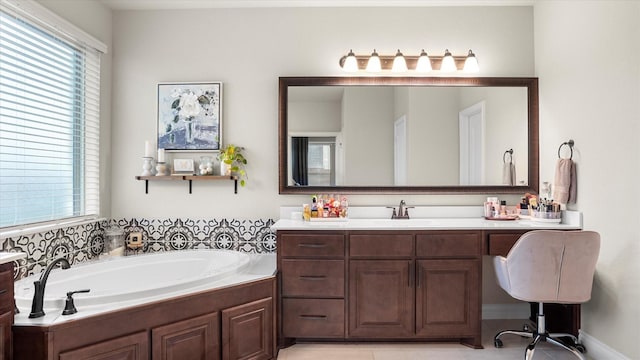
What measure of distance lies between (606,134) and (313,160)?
1994 millimetres

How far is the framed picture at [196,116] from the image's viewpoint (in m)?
3.06

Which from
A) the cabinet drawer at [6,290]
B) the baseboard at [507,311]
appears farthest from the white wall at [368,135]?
the cabinet drawer at [6,290]

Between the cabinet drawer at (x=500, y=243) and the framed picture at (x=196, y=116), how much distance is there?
2.22 meters

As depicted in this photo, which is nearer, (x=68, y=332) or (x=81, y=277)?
(x=68, y=332)

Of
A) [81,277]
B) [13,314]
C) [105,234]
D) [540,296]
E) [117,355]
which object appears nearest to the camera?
[13,314]

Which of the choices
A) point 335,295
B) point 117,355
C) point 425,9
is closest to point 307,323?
point 335,295

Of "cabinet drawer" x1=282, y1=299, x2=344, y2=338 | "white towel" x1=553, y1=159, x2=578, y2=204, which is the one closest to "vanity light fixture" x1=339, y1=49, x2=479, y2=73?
"white towel" x1=553, y1=159, x2=578, y2=204

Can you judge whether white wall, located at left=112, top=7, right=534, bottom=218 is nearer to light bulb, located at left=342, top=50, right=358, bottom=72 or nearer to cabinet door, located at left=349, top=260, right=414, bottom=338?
light bulb, located at left=342, top=50, right=358, bottom=72

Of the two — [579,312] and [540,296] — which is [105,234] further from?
[579,312]

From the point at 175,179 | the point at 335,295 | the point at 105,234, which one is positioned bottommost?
the point at 335,295

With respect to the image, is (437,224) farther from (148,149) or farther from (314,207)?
(148,149)

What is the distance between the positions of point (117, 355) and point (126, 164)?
1800mm

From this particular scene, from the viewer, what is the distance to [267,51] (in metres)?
3.10

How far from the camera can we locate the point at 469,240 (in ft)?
8.32
